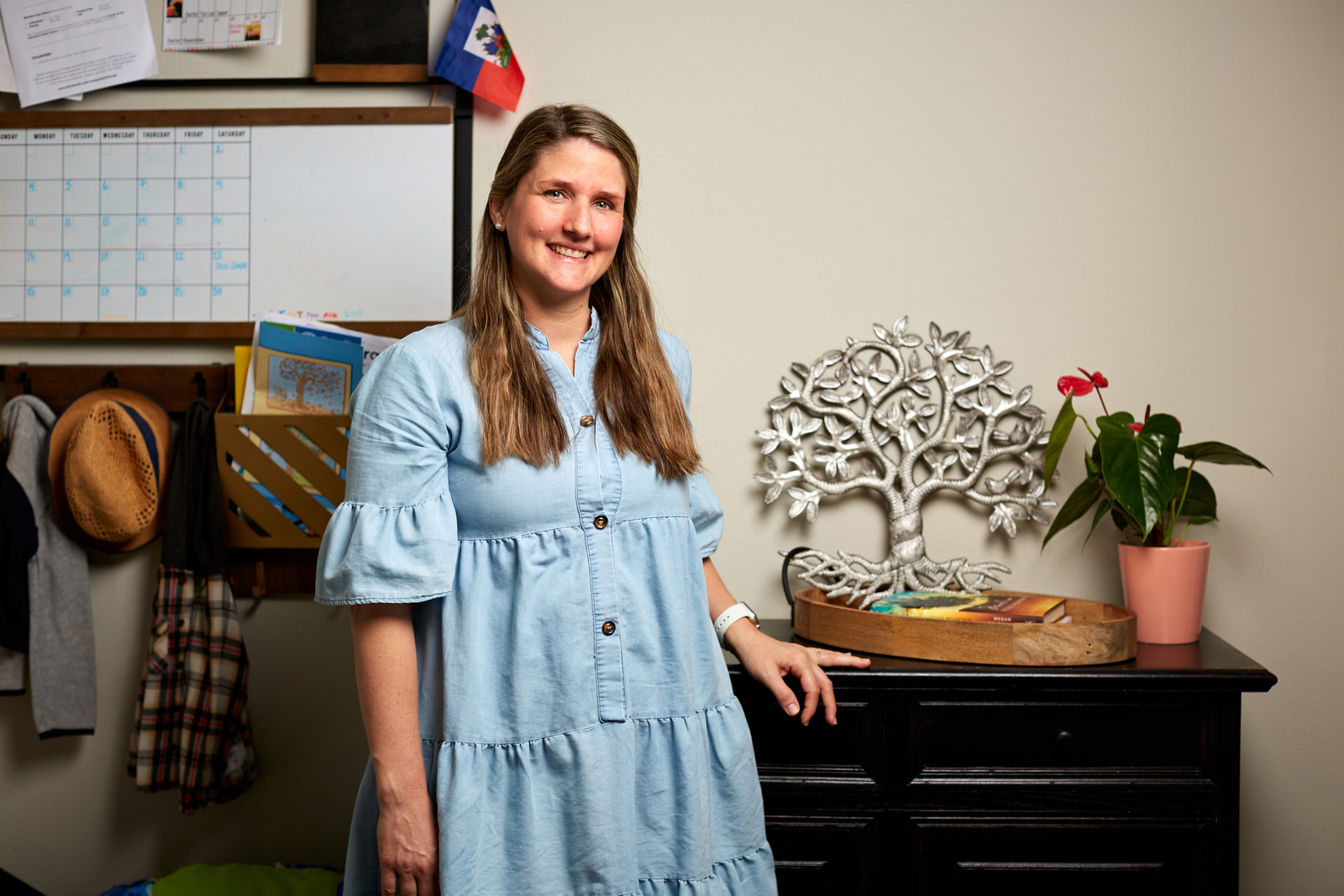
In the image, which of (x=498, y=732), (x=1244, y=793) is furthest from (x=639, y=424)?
(x=1244, y=793)

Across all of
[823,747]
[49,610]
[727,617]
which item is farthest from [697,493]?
[49,610]

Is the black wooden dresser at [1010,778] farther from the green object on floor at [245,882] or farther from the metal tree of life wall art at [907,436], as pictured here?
the green object on floor at [245,882]

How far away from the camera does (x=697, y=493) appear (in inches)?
49.7

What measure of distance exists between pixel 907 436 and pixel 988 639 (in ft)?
1.54

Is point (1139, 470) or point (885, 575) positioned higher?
point (1139, 470)

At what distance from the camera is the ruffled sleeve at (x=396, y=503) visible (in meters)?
0.92

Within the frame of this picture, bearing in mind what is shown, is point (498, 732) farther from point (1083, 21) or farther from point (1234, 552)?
point (1083, 21)

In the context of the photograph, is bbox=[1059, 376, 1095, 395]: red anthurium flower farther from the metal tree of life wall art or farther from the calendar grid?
the calendar grid

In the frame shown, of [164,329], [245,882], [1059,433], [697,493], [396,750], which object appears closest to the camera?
[396,750]

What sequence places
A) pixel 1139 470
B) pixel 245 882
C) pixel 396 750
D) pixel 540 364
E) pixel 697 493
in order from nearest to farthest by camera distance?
pixel 396 750 < pixel 540 364 < pixel 697 493 < pixel 1139 470 < pixel 245 882

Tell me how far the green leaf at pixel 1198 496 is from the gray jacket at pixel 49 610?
204 cm

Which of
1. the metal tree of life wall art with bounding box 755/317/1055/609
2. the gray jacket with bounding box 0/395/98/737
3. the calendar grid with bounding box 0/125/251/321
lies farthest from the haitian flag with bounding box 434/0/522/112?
the gray jacket with bounding box 0/395/98/737

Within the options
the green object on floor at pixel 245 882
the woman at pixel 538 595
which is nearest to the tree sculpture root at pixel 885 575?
the woman at pixel 538 595

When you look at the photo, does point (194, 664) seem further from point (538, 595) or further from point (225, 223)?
point (538, 595)
